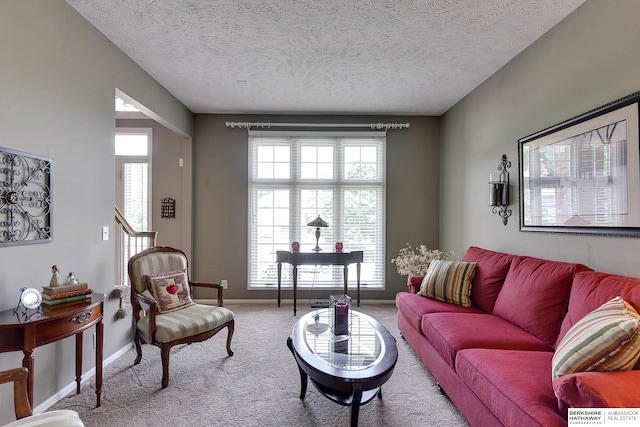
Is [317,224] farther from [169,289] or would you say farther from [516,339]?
[516,339]

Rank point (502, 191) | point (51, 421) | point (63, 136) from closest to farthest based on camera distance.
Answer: point (51, 421) < point (63, 136) < point (502, 191)

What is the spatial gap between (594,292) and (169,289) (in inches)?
123

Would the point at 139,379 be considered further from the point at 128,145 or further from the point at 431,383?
the point at 128,145

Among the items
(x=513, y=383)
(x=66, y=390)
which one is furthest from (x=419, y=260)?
(x=66, y=390)

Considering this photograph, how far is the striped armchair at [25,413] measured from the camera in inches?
49.5

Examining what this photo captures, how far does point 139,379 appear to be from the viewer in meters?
2.49

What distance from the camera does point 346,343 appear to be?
209 centimetres

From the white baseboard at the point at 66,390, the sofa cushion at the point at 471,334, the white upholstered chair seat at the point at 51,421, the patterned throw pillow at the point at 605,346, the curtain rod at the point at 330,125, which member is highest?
the curtain rod at the point at 330,125

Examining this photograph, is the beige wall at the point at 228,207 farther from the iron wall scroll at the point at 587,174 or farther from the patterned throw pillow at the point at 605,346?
the patterned throw pillow at the point at 605,346

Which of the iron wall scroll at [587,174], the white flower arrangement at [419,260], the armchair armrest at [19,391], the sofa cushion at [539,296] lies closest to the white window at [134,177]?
the armchair armrest at [19,391]

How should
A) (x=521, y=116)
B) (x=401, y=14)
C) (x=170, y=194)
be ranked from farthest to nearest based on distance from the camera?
1. (x=170, y=194)
2. (x=521, y=116)
3. (x=401, y=14)

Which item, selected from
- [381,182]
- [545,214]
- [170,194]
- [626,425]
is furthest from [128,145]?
[626,425]

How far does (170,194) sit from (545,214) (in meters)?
4.54

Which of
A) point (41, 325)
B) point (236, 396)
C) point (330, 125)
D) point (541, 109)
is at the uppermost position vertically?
point (330, 125)
